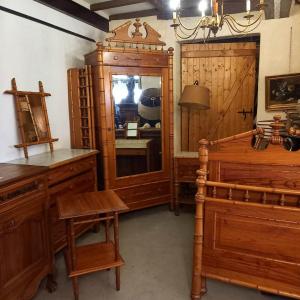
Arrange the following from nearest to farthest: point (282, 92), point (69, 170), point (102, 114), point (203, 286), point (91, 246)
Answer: point (203, 286)
point (91, 246)
point (69, 170)
point (102, 114)
point (282, 92)

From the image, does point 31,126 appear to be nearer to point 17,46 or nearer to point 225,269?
point 17,46

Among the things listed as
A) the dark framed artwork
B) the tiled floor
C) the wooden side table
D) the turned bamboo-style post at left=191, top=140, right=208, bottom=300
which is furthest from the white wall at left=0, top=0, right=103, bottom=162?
the dark framed artwork

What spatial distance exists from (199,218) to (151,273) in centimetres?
78

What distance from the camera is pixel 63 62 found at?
3.15 meters

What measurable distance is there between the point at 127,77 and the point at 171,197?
5.17 ft

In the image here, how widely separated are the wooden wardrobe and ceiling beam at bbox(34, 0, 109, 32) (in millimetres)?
497

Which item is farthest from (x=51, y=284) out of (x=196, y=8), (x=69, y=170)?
(x=196, y=8)

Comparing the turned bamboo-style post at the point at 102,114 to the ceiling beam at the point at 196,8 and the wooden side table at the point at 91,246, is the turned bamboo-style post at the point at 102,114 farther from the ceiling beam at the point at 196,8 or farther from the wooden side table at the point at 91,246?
the ceiling beam at the point at 196,8

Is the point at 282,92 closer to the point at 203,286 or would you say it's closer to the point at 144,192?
the point at 144,192

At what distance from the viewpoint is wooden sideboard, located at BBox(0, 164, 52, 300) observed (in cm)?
173

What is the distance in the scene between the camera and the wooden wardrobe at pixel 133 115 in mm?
3053

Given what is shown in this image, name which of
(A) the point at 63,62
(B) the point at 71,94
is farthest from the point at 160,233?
(A) the point at 63,62

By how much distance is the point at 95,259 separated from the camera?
2.16m

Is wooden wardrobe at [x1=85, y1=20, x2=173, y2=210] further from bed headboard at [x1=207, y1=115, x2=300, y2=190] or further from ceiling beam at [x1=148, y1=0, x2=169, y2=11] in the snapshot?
bed headboard at [x1=207, y1=115, x2=300, y2=190]
